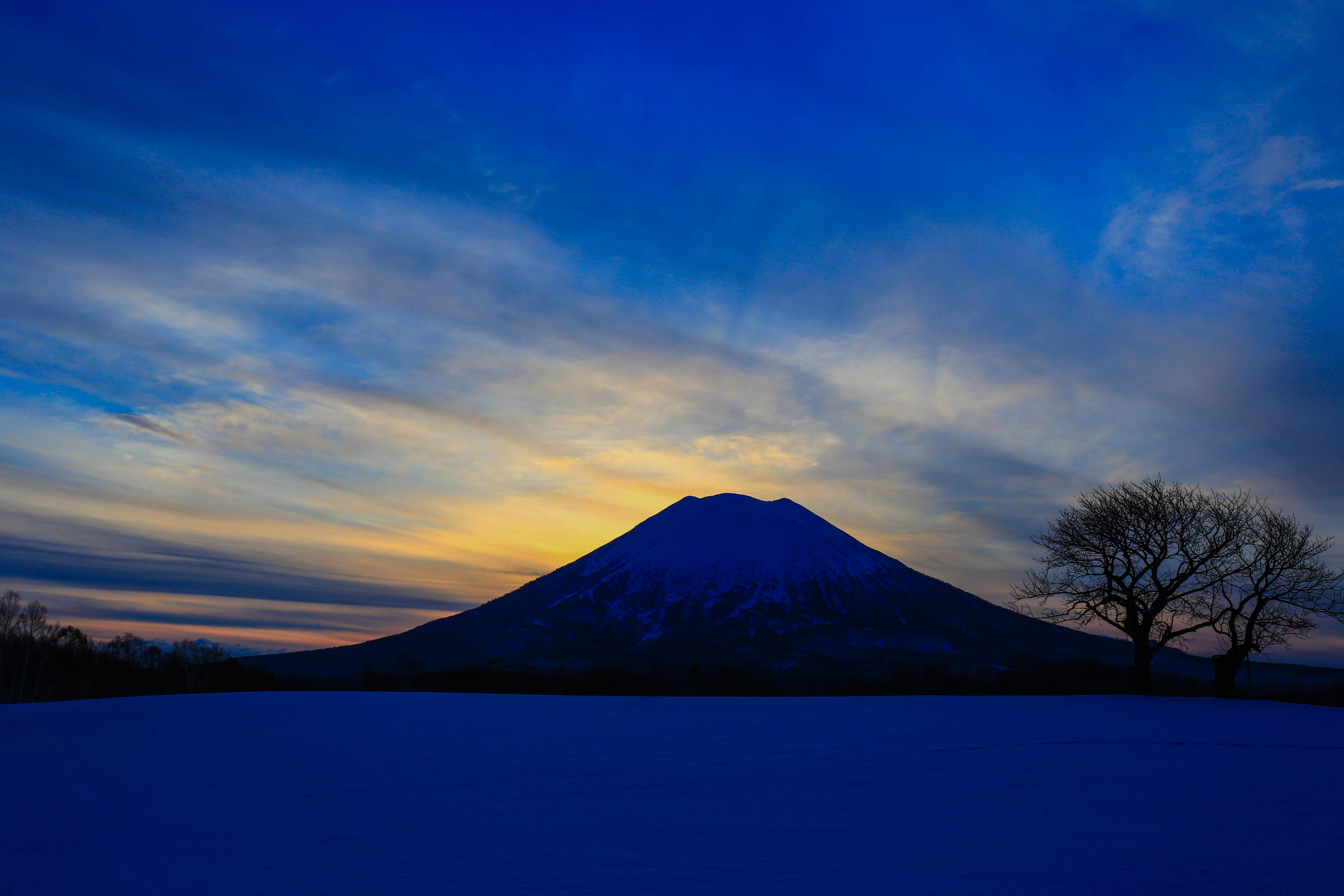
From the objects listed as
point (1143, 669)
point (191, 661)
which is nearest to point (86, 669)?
point (191, 661)

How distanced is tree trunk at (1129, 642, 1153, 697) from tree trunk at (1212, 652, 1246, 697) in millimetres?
2586

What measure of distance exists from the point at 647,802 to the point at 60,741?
2049 centimetres

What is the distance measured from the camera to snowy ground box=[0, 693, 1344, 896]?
28.9ft

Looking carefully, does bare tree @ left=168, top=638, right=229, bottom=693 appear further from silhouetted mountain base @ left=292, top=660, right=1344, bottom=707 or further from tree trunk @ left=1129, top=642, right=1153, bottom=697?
tree trunk @ left=1129, top=642, right=1153, bottom=697

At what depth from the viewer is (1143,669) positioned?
36.5 m

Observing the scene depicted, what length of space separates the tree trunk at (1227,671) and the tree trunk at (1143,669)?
8.49 feet

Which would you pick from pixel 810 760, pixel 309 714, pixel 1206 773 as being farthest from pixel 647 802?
pixel 309 714

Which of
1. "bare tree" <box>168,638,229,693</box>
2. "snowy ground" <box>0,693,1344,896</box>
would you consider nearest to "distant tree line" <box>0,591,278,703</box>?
"bare tree" <box>168,638,229,693</box>

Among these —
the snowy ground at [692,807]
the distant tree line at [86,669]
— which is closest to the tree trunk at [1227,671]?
the snowy ground at [692,807]

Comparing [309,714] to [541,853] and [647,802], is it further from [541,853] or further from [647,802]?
[541,853]

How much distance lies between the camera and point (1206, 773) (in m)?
14.6

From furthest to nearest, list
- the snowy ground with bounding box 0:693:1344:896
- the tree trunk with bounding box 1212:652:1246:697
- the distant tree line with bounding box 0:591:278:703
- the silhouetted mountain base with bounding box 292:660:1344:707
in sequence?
the distant tree line with bounding box 0:591:278:703
the silhouetted mountain base with bounding box 292:660:1344:707
the tree trunk with bounding box 1212:652:1246:697
the snowy ground with bounding box 0:693:1344:896

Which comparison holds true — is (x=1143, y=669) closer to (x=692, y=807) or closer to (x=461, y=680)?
(x=692, y=807)

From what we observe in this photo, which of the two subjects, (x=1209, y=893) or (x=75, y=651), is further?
(x=75, y=651)
